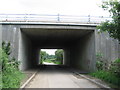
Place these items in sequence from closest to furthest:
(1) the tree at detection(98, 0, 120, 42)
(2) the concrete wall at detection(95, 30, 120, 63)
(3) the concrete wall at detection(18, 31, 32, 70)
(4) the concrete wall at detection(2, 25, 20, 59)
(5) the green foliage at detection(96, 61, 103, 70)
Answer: (1) the tree at detection(98, 0, 120, 42) < (5) the green foliage at detection(96, 61, 103, 70) < (4) the concrete wall at detection(2, 25, 20, 59) < (2) the concrete wall at detection(95, 30, 120, 63) < (3) the concrete wall at detection(18, 31, 32, 70)

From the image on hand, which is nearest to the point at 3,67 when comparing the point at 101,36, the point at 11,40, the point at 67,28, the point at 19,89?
the point at 19,89

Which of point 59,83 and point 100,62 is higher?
point 100,62

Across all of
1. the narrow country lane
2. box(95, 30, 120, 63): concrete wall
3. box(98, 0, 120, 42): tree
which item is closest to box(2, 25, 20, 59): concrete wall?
the narrow country lane

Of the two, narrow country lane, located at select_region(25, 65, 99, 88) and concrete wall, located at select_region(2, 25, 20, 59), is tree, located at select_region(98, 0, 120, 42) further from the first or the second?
concrete wall, located at select_region(2, 25, 20, 59)

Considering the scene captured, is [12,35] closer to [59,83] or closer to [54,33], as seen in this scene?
[54,33]

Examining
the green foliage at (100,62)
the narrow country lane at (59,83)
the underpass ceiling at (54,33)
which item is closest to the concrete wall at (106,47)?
the green foliage at (100,62)

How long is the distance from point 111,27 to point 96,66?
24.2 ft

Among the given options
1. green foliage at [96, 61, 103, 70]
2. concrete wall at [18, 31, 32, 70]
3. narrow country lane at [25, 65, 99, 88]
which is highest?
concrete wall at [18, 31, 32, 70]

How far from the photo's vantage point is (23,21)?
1691 cm

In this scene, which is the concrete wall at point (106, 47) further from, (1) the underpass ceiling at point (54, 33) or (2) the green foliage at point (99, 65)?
(1) the underpass ceiling at point (54, 33)

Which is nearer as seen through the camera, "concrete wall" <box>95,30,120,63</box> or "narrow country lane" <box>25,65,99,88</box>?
"narrow country lane" <box>25,65,99,88</box>

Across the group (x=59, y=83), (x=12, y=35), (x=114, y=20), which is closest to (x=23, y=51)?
(x=12, y=35)

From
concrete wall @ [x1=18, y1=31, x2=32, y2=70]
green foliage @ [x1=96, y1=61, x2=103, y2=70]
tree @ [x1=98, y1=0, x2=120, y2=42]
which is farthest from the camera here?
concrete wall @ [x1=18, y1=31, x2=32, y2=70]

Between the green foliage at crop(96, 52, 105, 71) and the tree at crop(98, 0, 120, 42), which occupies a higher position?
the tree at crop(98, 0, 120, 42)
